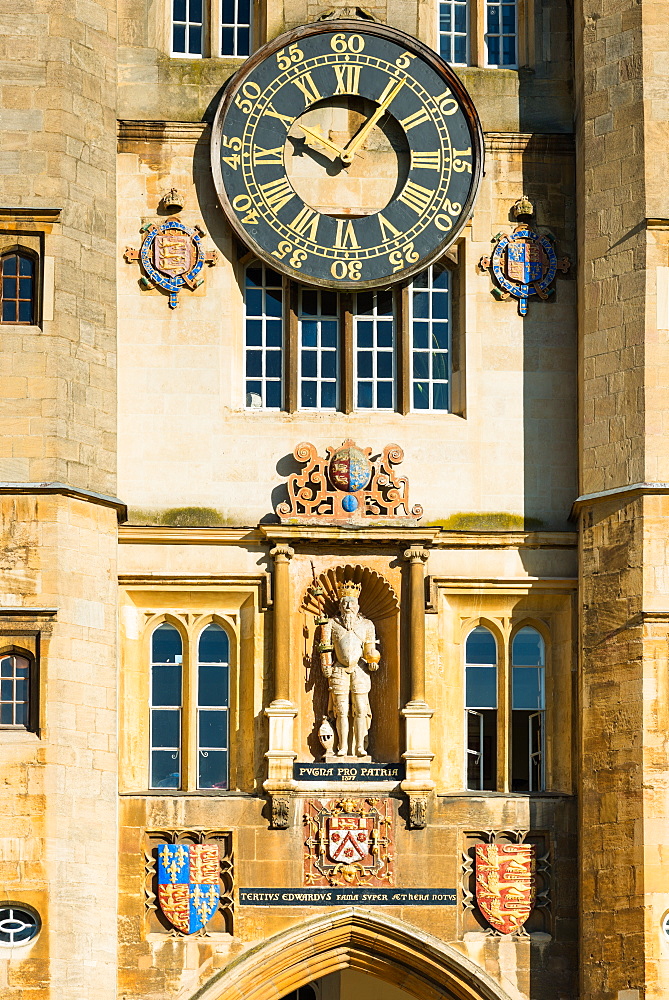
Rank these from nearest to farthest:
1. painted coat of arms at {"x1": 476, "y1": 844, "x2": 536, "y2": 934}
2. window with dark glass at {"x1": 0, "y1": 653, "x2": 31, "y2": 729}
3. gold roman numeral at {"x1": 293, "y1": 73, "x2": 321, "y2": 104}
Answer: window with dark glass at {"x1": 0, "y1": 653, "x2": 31, "y2": 729}
painted coat of arms at {"x1": 476, "y1": 844, "x2": 536, "y2": 934}
gold roman numeral at {"x1": 293, "y1": 73, "x2": 321, "y2": 104}

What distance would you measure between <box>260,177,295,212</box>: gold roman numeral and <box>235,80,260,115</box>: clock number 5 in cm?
68

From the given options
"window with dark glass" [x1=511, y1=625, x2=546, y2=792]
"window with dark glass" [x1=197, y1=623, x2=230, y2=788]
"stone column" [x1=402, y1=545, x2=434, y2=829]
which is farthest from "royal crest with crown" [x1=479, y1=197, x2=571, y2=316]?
"window with dark glass" [x1=197, y1=623, x2=230, y2=788]

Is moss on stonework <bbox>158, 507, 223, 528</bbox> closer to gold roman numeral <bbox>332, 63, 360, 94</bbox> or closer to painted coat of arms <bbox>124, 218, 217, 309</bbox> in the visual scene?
painted coat of arms <bbox>124, 218, 217, 309</bbox>

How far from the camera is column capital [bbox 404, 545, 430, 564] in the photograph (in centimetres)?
2358

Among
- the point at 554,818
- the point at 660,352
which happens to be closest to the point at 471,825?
the point at 554,818

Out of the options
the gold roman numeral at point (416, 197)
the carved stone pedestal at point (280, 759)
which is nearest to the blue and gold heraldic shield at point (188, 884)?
the carved stone pedestal at point (280, 759)

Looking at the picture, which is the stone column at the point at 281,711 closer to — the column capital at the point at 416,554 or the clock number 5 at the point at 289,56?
the column capital at the point at 416,554

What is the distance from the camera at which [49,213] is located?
919 inches

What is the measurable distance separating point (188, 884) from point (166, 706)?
1.60 meters

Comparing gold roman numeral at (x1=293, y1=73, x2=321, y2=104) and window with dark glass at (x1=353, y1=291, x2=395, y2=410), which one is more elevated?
gold roman numeral at (x1=293, y1=73, x2=321, y2=104)

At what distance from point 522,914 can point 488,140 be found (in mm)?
6888

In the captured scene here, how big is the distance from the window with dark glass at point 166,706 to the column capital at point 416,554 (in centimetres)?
214

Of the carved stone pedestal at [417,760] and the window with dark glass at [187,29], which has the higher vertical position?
the window with dark glass at [187,29]

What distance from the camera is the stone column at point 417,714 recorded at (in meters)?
23.3
